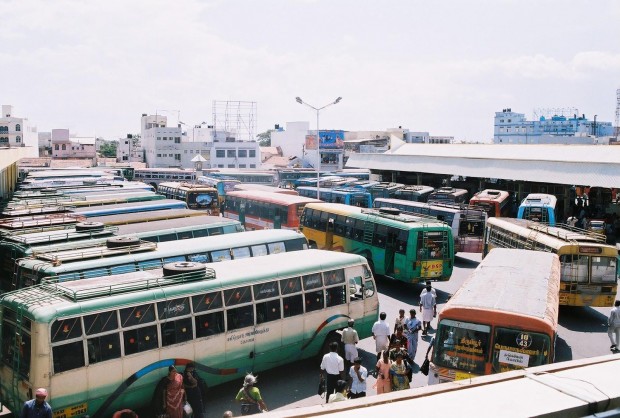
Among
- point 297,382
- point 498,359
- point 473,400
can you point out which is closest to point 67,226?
point 297,382

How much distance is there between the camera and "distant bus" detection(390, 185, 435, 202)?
38031mm

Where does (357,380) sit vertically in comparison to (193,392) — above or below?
above

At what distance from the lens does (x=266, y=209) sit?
99.5 ft

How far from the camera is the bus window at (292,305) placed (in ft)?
40.9

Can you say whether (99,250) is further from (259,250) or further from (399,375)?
(399,375)

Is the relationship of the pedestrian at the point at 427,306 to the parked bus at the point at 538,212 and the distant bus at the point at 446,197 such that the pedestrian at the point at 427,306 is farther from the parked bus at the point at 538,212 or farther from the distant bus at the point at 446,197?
the distant bus at the point at 446,197

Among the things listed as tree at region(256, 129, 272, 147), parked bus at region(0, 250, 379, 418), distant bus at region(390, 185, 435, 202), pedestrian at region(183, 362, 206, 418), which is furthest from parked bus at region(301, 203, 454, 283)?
tree at region(256, 129, 272, 147)

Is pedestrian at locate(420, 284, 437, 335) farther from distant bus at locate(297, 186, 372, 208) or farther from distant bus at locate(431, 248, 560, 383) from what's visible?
distant bus at locate(297, 186, 372, 208)

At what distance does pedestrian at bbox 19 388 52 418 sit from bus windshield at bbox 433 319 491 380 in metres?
6.11

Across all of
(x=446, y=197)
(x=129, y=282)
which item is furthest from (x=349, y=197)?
(x=129, y=282)

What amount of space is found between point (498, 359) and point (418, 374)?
3.95m

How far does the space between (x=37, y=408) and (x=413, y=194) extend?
104 ft

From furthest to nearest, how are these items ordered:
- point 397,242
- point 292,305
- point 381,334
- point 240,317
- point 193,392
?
point 397,242, point 381,334, point 292,305, point 240,317, point 193,392

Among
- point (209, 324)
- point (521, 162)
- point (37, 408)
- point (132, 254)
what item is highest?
point (521, 162)
